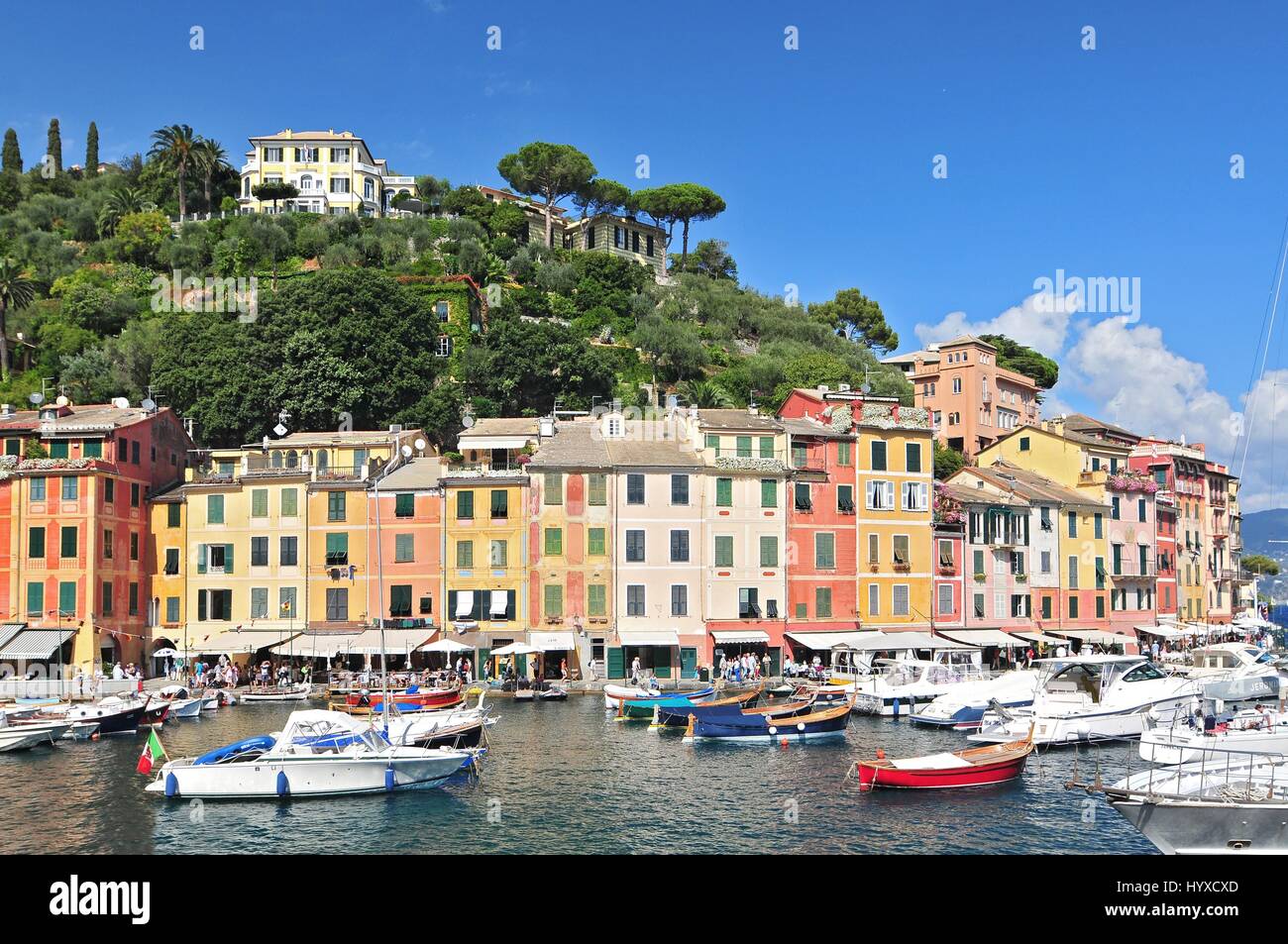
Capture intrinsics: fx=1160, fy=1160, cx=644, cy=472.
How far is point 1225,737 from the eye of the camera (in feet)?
112

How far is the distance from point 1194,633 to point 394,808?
6260cm

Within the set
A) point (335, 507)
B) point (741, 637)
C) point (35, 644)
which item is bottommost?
point (741, 637)

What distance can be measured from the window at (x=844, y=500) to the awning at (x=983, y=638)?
8.87m

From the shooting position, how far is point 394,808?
31297 mm

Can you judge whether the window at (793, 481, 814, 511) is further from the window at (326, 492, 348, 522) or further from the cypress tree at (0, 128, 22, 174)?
the cypress tree at (0, 128, 22, 174)

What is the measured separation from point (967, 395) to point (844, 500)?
4122cm

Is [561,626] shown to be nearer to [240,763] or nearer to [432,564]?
[432,564]

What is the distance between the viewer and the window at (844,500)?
6366 cm

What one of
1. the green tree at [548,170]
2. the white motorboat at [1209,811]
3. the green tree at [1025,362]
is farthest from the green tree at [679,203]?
the white motorboat at [1209,811]

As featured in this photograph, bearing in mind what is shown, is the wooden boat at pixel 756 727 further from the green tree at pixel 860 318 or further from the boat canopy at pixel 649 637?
the green tree at pixel 860 318

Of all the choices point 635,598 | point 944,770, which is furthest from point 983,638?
point 944,770

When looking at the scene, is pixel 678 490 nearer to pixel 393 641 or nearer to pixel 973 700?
pixel 393 641
